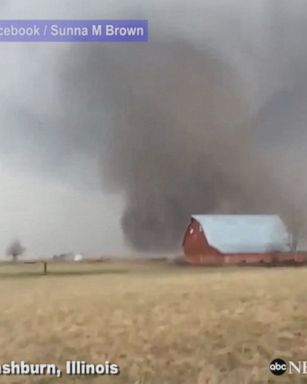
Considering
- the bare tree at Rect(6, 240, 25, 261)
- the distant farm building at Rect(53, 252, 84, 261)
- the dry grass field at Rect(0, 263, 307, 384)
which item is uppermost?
the bare tree at Rect(6, 240, 25, 261)

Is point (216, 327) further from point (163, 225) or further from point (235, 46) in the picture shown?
point (235, 46)

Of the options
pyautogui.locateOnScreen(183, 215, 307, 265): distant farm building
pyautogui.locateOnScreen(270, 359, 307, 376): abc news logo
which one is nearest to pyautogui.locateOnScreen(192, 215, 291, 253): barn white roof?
pyautogui.locateOnScreen(183, 215, 307, 265): distant farm building

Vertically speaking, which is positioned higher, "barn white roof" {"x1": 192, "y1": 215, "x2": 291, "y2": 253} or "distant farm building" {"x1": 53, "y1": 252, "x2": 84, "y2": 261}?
"barn white roof" {"x1": 192, "y1": 215, "x2": 291, "y2": 253}

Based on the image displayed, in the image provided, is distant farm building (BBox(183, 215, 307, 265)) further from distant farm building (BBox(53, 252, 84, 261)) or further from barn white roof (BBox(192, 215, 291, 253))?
A: distant farm building (BBox(53, 252, 84, 261))

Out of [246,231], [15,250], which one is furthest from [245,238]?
[15,250]

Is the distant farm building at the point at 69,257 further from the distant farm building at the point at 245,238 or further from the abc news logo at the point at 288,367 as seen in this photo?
the abc news logo at the point at 288,367

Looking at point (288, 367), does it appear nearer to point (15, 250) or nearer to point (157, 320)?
point (157, 320)
